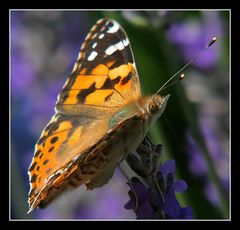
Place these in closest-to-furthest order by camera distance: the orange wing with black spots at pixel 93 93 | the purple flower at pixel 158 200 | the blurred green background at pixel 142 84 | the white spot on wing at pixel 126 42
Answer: the purple flower at pixel 158 200 < the orange wing with black spots at pixel 93 93 < the white spot on wing at pixel 126 42 < the blurred green background at pixel 142 84

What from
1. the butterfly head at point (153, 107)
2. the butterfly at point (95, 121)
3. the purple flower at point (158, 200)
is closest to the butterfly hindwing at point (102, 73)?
the butterfly at point (95, 121)

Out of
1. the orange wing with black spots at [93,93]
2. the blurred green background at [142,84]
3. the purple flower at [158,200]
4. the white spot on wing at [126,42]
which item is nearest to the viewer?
the purple flower at [158,200]

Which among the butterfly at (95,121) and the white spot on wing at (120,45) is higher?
the white spot on wing at (120,45)

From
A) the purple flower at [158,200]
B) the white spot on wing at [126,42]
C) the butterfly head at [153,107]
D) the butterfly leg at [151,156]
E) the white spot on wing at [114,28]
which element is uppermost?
the white spot on wing at [114,28]

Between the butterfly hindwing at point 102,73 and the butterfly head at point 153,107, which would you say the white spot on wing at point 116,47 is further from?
the butterfly head at point 153,107

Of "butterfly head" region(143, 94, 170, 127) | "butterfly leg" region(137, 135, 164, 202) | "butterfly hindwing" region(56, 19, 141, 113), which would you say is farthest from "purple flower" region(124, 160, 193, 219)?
"butterfly hindwing" region(56, 19, 141, 113)

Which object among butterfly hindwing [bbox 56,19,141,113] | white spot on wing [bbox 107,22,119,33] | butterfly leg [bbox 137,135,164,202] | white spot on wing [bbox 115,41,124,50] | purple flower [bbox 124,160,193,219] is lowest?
Result: purple flower [bbox 124,160,193,219]

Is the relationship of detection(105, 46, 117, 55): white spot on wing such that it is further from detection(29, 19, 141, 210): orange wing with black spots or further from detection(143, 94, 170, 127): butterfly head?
detection(143, 94, 170, 127): butterfly head

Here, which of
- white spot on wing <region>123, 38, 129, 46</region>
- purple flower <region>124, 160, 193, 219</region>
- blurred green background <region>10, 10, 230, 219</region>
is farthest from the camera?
blurred green background <region>10, 10, 230, 219</region>

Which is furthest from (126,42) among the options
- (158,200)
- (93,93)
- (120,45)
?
(158,200)
